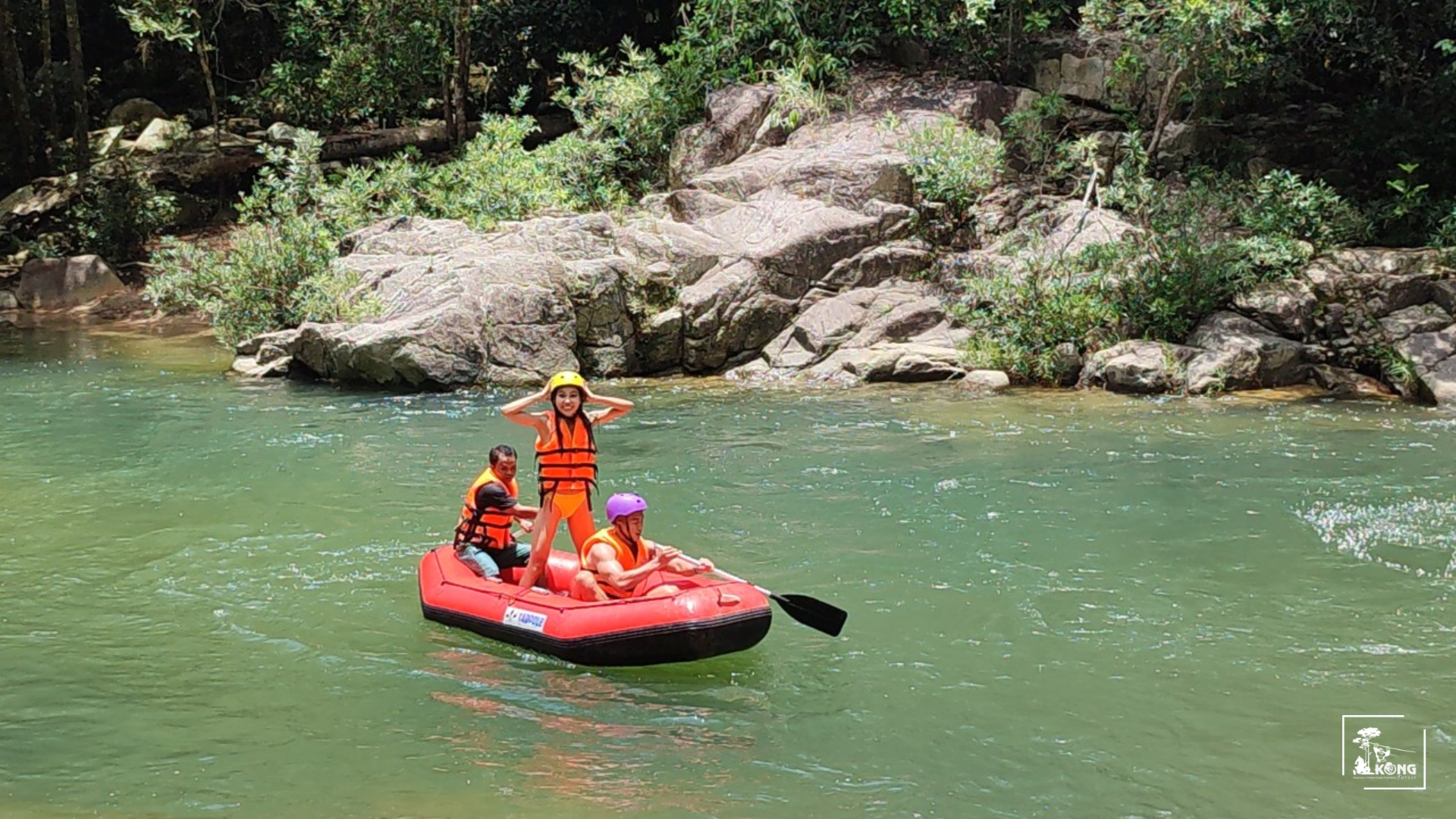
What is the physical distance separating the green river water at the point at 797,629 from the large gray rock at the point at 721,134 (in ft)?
18.6

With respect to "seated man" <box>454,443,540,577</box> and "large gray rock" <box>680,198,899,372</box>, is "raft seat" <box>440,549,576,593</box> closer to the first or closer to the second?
"seated man" <box>454,443,540,577</box>

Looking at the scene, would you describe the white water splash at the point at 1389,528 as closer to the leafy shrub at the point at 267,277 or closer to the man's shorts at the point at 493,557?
the man's shorts at the point at 493,557

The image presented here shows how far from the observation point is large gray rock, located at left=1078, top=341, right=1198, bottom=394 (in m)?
12.1

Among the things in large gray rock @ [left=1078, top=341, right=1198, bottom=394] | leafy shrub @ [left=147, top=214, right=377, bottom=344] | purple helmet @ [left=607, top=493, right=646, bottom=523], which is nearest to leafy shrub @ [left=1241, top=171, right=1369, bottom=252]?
large gray rock @ [left=1078, top=341, right=1198, bottom=394]

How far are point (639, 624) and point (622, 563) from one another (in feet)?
1.47

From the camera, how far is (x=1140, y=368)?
12156mm

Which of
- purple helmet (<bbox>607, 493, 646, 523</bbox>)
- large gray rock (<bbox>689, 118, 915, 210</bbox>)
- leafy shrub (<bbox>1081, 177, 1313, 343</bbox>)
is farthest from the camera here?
large gray rock (<bbox>689, 118, 915, 210</bbox>)

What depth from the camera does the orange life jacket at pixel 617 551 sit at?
6.13m

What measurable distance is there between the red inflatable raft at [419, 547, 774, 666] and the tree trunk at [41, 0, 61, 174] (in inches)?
699

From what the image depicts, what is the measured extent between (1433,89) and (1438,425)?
4.77 meters

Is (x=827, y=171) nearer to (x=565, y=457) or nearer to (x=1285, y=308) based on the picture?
(x=1285, y=308)

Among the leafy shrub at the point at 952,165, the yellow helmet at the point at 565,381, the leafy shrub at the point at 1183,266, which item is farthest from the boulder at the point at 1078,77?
the yellow helmet at the point at 565,381

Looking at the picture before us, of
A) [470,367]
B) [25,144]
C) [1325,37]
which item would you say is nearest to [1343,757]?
[470,367]

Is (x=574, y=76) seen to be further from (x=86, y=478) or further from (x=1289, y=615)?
(x=1289, y=615)
